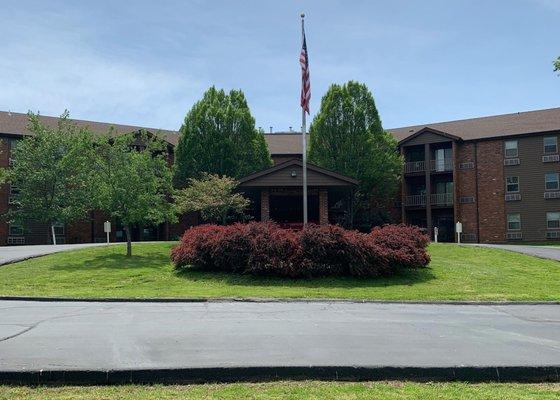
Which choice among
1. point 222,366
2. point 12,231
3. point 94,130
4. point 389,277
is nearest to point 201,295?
point 389,277

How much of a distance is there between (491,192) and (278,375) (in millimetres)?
38927

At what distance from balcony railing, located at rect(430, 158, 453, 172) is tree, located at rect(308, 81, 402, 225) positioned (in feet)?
17.7

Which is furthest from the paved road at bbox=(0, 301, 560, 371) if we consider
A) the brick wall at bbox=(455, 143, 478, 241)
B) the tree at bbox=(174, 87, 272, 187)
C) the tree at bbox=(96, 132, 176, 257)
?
the brick wall at bbox=(455, 143, 478, 241)

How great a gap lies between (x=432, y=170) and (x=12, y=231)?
32116 mm

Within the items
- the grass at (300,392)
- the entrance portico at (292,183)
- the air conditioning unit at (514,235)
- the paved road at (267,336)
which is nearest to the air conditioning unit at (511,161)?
the air conditioning unit at (514,235)

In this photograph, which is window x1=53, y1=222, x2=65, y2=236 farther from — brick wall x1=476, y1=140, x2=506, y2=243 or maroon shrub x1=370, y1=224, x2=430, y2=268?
brick wall x1=476, y1=140, x2=506, y2=243

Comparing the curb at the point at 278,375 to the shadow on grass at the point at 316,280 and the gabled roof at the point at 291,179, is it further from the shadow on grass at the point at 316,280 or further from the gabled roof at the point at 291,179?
the gabled roof at the point at 291,179

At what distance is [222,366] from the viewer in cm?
648

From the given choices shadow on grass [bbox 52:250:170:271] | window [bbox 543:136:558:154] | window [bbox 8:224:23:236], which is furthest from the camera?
window [bbox 8:224:23:236]

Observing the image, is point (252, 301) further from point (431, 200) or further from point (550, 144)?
point (550, 144)

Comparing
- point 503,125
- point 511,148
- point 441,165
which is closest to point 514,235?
point 511,148

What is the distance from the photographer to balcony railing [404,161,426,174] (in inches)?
1748

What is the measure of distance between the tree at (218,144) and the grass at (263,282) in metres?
15.1

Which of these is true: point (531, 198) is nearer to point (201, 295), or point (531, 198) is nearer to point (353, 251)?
point (353, 251)
